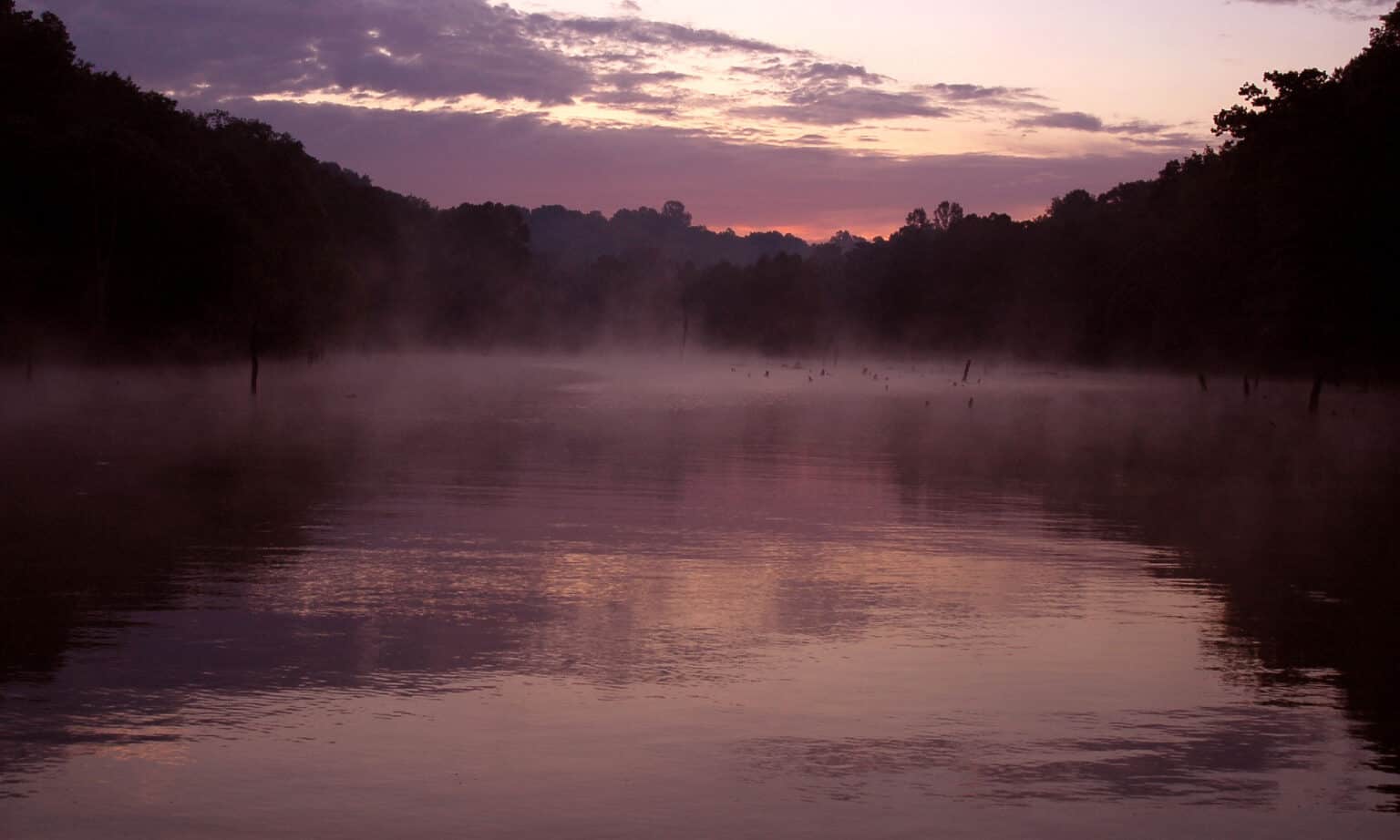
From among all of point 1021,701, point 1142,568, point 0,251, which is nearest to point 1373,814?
point 1021,701

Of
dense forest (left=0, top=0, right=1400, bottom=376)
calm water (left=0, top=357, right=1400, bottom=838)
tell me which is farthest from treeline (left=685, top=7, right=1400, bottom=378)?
calm water (left=0, top=357, right=1400, bottom=838)

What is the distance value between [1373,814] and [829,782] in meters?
Result: 3.22

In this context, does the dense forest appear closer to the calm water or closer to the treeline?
the treeline

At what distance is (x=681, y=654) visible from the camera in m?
11.5

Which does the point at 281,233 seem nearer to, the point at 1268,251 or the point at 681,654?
the point at 1268,251

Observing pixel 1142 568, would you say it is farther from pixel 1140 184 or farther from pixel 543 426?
pixel 1140 184

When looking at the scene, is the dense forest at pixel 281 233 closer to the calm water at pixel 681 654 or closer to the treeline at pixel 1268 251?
the treeline at pixel 1268 251

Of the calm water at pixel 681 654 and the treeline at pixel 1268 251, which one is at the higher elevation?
the treeline at pixel 1268 251

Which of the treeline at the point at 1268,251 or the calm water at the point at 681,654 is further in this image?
the treeline at the point at 1268,251

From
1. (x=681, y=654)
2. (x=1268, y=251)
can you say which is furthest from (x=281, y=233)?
(x=681, y=654)

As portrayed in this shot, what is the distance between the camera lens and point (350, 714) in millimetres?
9422

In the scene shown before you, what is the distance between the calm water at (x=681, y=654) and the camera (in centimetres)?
790

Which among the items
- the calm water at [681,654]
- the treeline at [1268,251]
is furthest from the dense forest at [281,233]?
the calm water at [681,654]

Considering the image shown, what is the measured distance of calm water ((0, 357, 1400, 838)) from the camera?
25.9ft
